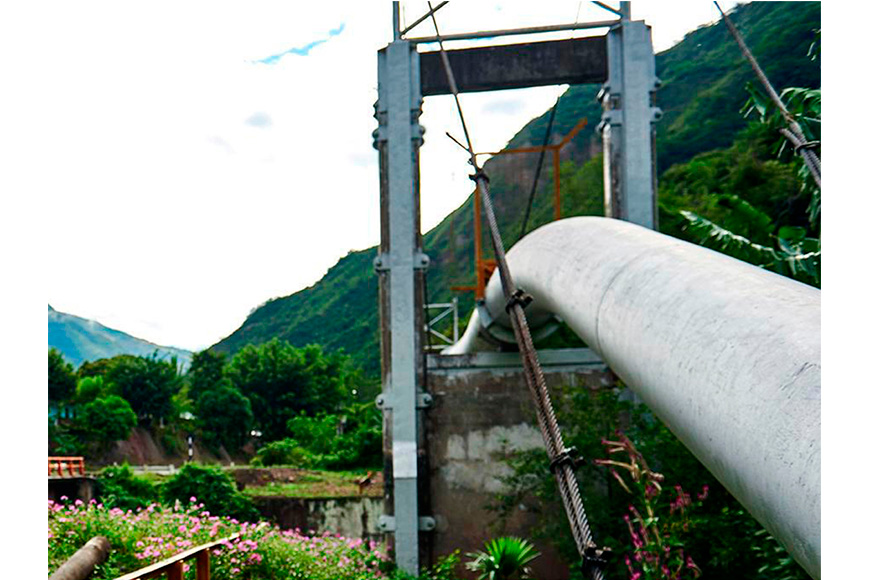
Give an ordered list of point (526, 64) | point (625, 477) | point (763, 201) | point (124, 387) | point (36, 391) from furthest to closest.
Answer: point (124, 387), point (763, 201), point (526, 64), point (625, 477), point (36, 391)

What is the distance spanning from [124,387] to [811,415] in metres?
29.3

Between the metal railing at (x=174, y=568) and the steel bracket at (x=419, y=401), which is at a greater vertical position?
the steel bracket at (x=419, y=401)

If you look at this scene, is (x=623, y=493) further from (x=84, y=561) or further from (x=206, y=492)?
(x=206, y=492)

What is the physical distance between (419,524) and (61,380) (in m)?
23.0

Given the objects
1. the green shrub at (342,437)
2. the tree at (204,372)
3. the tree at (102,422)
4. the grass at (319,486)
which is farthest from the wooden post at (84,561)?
the tree at (204,372)

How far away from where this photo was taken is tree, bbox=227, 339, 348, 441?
29.9m

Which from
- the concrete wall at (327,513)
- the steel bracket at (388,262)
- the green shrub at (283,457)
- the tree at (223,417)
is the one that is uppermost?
the steel bracket at (388,262)

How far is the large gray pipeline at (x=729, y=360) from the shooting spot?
1.60m

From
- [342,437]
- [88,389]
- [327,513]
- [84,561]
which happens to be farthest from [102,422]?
[84,561]

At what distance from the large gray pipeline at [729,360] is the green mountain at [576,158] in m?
14.9

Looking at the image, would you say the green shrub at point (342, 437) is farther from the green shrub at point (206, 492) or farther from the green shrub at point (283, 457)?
the green shrub at point (206, 492)

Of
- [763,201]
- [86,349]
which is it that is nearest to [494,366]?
[763,201]

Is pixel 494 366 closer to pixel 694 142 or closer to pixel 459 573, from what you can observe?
pixel 459 573
